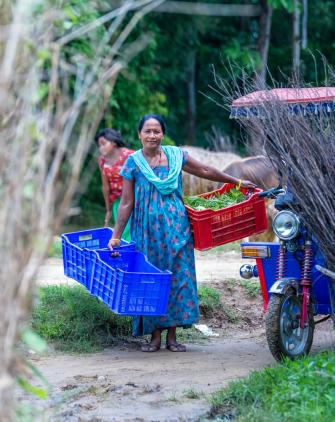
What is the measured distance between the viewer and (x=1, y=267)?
346 cm

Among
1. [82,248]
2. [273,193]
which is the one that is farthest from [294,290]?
[82,248]

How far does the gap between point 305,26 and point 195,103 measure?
373 centimetres

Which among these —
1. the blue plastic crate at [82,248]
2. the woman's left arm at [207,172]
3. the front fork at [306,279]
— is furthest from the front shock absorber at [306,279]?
→ the blue plastic crate at [82,248]

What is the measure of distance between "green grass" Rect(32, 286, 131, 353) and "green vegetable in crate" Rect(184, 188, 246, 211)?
1.16m

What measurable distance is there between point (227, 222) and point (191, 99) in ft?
50.6

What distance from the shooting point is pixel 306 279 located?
6.12 meters

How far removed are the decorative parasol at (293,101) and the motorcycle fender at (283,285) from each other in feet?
3.67

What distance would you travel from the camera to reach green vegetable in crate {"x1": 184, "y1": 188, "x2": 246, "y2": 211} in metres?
7.11

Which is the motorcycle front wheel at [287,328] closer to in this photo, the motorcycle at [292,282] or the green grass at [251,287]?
the motorcycle at [292,282]

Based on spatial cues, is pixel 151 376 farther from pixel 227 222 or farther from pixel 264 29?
pixel 264 29

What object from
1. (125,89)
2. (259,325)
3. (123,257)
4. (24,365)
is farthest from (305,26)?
(24,365)

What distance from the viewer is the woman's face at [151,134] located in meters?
6.88

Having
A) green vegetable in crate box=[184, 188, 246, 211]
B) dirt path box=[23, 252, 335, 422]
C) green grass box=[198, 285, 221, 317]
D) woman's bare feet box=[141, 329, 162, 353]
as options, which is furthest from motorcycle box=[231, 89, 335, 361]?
green grass box=[198, 285, 221, 317]

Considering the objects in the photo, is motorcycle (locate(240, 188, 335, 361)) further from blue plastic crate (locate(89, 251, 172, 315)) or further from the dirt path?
blue plastic crate (locate(89, 251, 172, 315))
